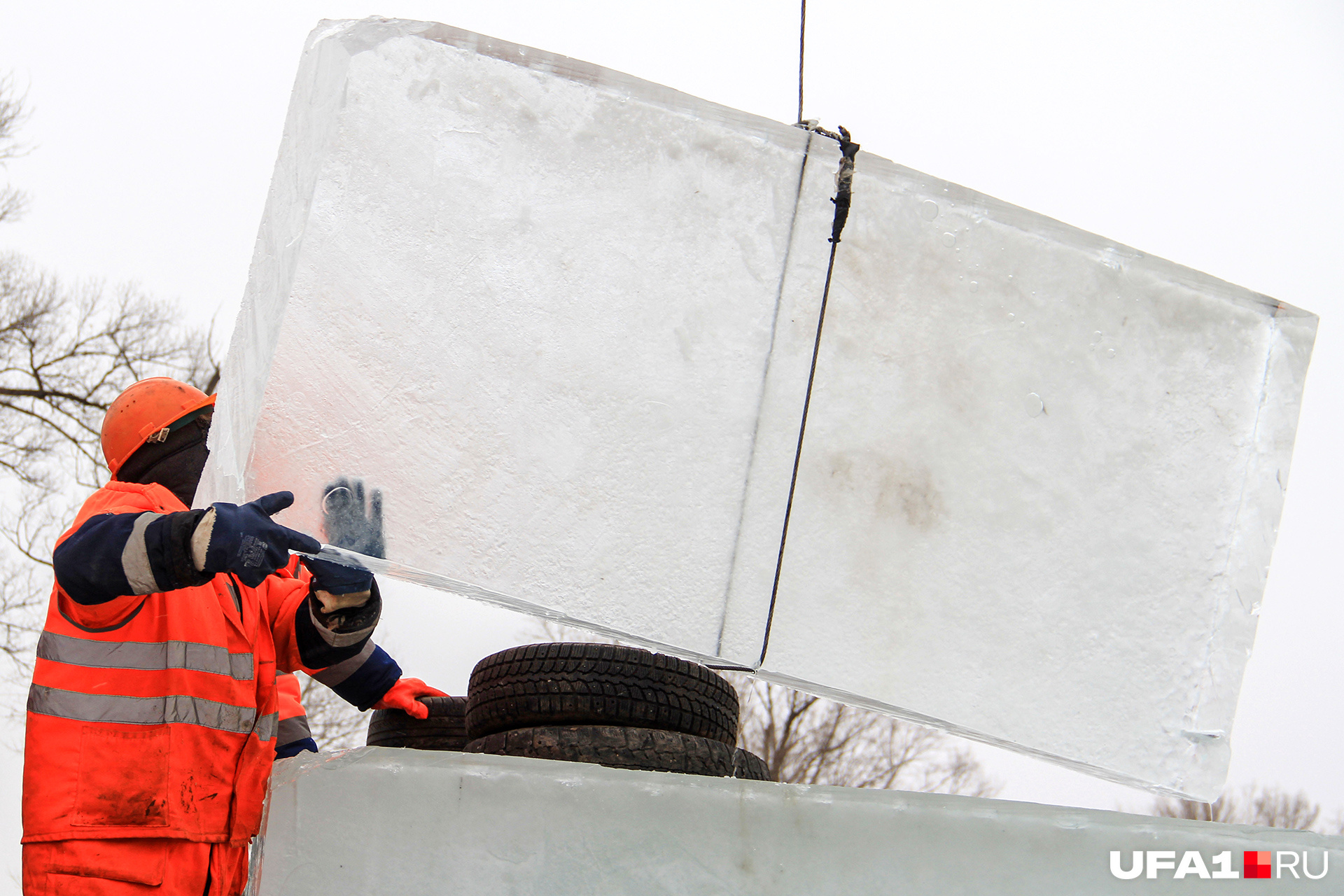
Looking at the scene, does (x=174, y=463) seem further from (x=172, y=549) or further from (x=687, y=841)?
(x=687, y=841)

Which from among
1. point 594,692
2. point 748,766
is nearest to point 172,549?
point 594,692

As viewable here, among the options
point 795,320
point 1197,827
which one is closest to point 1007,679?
point 1197,827

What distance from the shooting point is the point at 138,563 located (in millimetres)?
1990

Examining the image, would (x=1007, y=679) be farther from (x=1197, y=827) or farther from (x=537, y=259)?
(x=537, y=259)

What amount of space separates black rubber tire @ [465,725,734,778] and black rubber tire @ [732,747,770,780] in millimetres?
120

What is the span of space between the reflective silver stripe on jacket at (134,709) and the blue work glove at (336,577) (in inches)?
14.2

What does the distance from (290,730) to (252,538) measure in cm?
176

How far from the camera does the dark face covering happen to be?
8.50ft

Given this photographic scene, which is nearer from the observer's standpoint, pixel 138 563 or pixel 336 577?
pixel 138 563

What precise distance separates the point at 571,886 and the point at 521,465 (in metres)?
0.77

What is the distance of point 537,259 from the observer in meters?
1.96

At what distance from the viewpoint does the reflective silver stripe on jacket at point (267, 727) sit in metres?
2.48

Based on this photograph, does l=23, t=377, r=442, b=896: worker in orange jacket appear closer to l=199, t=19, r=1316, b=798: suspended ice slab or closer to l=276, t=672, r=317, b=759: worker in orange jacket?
l=199, t=19, r=1316, b=798: suspended ice slab
